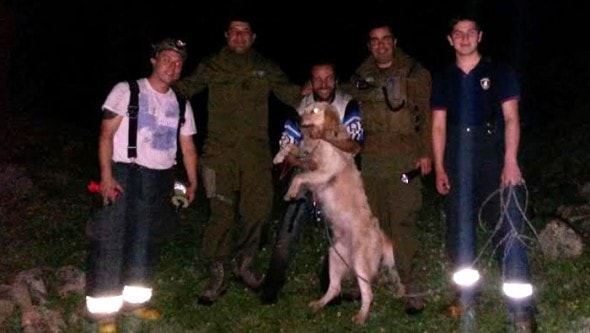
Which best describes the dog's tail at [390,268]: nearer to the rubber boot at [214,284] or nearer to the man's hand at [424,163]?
the man's hand at [424,163]

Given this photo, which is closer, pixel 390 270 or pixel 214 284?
pixel 390 270

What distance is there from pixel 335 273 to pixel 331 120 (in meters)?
1.43

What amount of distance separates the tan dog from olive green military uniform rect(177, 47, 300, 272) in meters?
0.46

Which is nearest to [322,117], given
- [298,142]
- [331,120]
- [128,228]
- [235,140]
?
[331,120]

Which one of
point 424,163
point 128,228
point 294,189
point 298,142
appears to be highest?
point 298,142

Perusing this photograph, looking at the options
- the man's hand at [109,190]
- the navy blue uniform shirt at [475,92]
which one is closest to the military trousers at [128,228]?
the man's hand at [109,190]

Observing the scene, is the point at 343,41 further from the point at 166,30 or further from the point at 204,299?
the point at 204,299

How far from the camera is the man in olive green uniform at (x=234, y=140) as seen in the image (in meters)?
7.55

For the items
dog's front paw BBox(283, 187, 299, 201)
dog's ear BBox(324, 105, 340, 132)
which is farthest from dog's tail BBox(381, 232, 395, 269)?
dog's ear BBox(324, 105, 340, 132)

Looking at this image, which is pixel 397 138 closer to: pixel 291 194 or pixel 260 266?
pixel 291 194

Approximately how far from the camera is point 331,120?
7094 millimetres

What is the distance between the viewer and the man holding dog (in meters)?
7.23

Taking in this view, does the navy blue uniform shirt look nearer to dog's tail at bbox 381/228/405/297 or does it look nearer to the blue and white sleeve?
dog's tail at bbox 381/228/405/297

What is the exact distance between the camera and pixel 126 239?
270 inches
